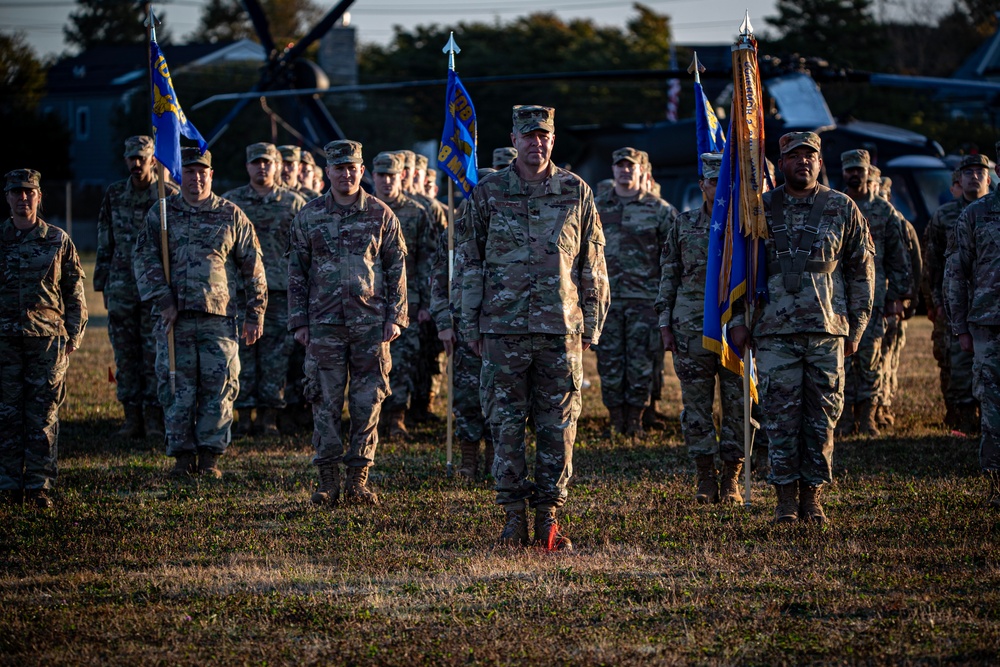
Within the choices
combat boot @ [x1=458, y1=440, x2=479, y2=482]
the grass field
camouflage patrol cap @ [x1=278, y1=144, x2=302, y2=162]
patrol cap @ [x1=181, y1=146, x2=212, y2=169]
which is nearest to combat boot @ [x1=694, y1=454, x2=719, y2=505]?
the grass field

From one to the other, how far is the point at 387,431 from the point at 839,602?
6459mm

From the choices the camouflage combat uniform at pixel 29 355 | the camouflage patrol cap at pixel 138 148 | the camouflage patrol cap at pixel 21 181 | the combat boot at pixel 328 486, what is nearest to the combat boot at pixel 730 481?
the combat boot at pixel 328 486

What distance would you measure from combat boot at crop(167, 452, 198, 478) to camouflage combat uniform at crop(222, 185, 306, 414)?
83.2 inches

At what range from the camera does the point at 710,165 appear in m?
9.24

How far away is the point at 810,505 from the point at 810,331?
115 cm

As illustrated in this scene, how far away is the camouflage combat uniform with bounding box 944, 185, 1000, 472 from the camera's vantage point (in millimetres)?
8677

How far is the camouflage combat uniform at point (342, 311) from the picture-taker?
350 inches

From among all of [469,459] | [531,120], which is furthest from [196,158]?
[531,120]

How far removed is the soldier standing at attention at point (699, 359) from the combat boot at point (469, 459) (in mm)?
1853

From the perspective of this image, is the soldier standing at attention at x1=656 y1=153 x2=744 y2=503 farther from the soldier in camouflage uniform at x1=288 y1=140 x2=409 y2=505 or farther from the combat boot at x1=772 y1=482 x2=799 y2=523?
the soldier in camouflage uniform at x1=288 y1=140 x2=409 y2=505

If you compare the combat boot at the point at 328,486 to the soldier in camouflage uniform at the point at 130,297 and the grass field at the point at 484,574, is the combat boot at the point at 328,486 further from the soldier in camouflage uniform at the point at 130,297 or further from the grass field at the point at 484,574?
the soldier in camouflage uniform at the point at 130,297

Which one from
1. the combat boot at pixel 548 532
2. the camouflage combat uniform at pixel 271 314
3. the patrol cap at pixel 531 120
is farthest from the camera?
the camouflage combat uniform at pixel 271 314

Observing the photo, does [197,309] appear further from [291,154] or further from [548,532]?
[291,154]

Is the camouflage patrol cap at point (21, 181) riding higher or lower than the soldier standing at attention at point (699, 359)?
higher
